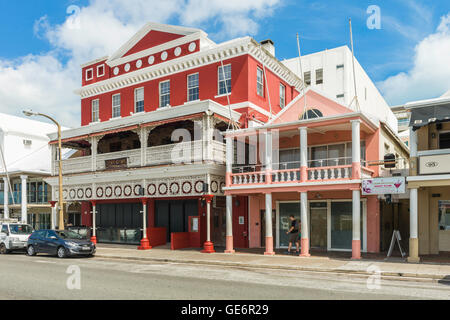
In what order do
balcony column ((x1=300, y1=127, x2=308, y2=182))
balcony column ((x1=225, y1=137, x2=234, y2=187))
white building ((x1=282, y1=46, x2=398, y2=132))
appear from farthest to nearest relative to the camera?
white building ((x1=282, y1=46, x2=398, y2=132)) → balcony column ((x1=225, y1=137, x2=234, y2=187)) → balcony column ((x1=300, y1=127, x2=308, y2=182))

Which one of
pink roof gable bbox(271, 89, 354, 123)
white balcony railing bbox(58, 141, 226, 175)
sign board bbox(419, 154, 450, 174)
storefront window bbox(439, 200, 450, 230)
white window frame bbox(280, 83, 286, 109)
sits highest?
white window frame bbox(280, 83, 286, 109)

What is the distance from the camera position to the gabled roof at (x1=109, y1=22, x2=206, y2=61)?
85.0 ft

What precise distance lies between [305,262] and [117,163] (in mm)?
13385

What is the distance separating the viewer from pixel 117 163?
24.4 metres

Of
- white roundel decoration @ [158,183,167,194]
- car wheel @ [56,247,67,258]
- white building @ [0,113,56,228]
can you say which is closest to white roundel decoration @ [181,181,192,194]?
white roundel decoration @ [158,183,167,194]

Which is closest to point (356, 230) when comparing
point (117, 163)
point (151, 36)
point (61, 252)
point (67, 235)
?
point (61, 252)

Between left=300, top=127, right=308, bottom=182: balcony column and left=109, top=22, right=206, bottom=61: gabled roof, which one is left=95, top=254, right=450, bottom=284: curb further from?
left=109, top=22, right=206, bottom=61: gabled roof

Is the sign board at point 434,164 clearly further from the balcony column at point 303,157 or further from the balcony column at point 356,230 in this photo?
the balcony column at point 303,157

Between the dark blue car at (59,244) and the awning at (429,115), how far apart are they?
1542cm

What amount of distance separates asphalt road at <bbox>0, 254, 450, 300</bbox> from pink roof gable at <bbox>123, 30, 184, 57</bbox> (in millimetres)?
16449

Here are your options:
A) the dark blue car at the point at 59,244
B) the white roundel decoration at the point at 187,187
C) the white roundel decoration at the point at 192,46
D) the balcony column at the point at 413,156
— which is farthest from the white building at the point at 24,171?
the balcony column at the point at 413,156

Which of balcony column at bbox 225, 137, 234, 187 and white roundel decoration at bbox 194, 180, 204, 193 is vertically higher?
balcony column at bbox 225, 137, 234, 187

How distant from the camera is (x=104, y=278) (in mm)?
12539
